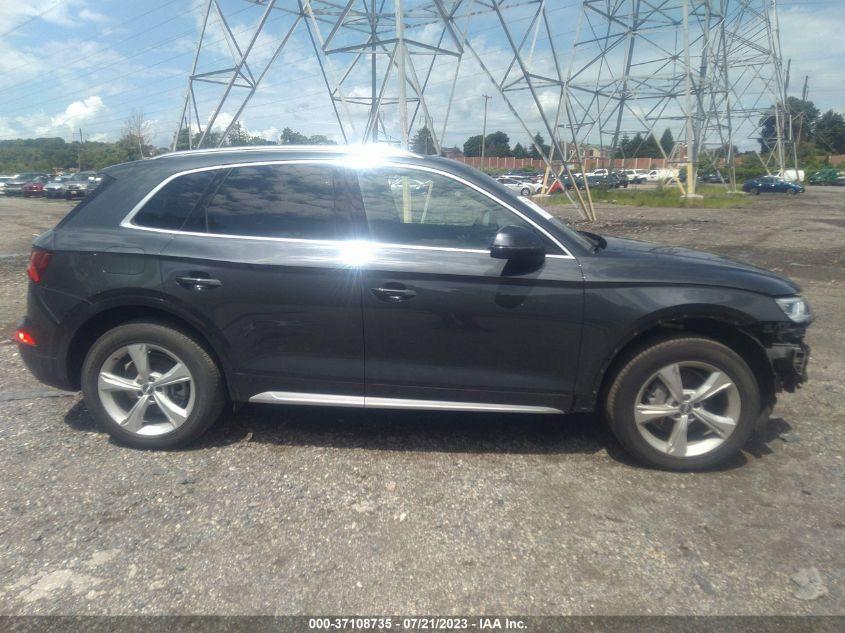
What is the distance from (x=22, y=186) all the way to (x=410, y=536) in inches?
1704

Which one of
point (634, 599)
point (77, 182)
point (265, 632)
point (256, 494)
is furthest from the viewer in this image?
point (77, 182)

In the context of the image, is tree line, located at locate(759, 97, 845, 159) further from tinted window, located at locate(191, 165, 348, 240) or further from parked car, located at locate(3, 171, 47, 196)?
tinted window, located at locate(191, 165, 348, 240)

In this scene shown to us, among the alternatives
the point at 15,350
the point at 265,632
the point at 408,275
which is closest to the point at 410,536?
the point at 265,632

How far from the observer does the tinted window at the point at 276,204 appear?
3.54 meters

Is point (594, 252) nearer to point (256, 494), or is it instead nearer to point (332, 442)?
point (332, 442)

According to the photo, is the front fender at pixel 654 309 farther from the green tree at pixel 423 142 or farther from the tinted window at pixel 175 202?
the green tree at pixel 423 142

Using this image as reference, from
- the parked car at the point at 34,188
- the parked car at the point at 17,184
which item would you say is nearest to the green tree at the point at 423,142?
the parked car at the point at 34,188

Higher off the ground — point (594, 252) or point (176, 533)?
point (594, 252)

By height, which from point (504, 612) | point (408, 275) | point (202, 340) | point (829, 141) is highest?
point (829, 141)

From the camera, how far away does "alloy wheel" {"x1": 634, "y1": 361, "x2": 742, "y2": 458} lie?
11.1 feet

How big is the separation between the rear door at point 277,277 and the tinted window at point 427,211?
18cm

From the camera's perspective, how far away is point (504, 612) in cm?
243

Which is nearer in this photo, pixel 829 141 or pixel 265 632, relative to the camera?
pixel 265 632

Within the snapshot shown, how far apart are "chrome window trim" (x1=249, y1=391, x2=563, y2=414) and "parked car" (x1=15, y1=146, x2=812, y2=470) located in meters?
0.01
